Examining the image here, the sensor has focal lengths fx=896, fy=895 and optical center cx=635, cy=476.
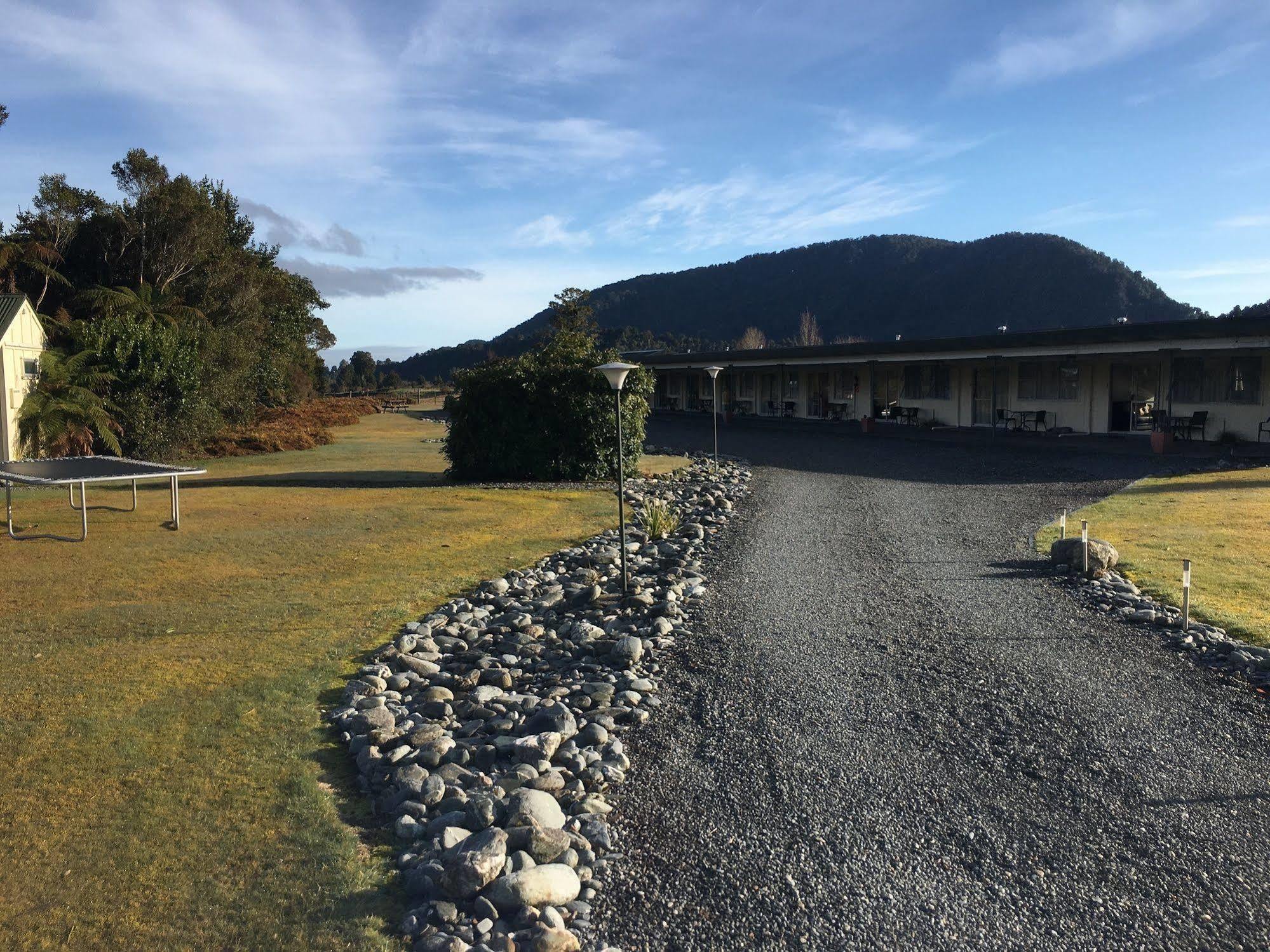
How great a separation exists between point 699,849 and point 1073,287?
7927cm

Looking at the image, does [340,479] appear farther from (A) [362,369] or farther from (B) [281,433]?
(A) [362,369]

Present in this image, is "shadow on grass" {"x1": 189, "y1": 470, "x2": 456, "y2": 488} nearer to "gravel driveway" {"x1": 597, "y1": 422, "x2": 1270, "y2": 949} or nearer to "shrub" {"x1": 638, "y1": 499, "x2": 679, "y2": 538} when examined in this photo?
"shrub" {"x1": 638, "y1": 499, "x2": 679, "y2": 538}

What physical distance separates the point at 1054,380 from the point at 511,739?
23918 mm

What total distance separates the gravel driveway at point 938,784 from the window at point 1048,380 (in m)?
18.0

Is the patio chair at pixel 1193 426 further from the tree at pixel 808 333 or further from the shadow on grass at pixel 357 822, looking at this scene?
the tree at pixel 808 333

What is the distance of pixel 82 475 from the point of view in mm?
11312

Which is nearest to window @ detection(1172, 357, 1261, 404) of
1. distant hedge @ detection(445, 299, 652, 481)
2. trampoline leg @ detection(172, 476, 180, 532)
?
distant hedge @ detection(445, 299, 652, 481)

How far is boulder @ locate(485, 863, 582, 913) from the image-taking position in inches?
136

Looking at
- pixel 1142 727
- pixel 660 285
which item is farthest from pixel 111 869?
pixel 660 285

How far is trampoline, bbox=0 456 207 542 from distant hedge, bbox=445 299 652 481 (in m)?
6.00

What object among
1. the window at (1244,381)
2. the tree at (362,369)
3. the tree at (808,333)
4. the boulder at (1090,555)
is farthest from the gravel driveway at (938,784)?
the tree at (362,369)

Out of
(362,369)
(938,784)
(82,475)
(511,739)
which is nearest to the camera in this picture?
(938,784)

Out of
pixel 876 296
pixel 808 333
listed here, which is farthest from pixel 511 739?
pixel 876 296

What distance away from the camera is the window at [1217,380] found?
794 inches
